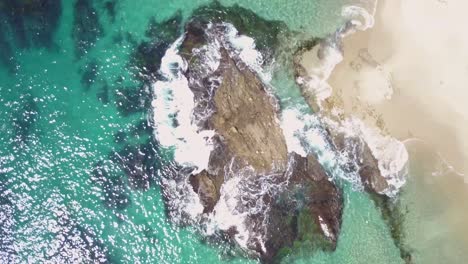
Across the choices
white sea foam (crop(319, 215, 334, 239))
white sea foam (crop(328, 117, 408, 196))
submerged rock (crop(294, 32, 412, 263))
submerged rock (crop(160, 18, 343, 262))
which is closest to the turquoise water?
submerged rock (crop(294, 32, 412, 263))

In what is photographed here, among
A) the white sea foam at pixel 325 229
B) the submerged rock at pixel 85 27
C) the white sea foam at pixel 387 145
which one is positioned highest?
the submerged rock at pixel 85 27

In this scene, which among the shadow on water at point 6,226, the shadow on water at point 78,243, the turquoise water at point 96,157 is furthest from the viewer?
the turquoise water at point 96,157

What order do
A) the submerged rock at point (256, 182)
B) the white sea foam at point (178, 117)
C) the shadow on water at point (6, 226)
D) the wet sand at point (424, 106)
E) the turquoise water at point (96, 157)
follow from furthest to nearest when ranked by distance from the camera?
the wet sand at point (424, 106) → the white sea foam at point (178, 117) → the submerged rock at point (256, 182) → the turquoise water at point (96, 157) → the shadow on water at point (6, 226)

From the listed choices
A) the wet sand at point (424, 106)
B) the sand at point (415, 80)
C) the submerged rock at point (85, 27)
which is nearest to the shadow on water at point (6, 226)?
the submerged rock at point (85, 27)

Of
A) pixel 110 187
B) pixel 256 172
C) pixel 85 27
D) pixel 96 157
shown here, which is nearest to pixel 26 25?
pixel 85 27

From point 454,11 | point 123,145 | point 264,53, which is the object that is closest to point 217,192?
point 123,145

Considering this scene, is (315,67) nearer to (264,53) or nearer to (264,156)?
(264,53)

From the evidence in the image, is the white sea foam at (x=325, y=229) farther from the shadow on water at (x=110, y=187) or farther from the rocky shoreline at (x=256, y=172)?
the shadow on water at (x=110, y=187)
